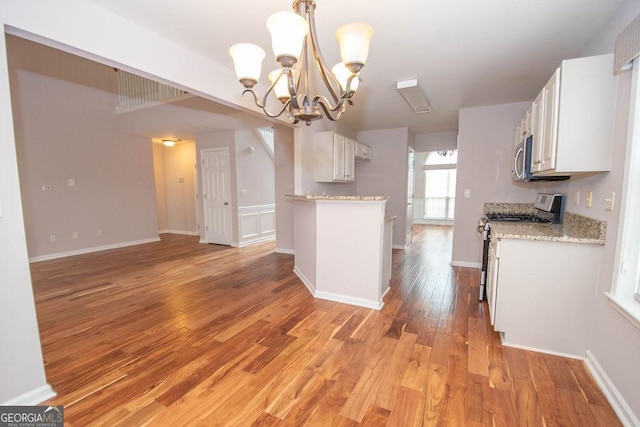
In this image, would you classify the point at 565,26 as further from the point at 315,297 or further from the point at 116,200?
the point at 116,200

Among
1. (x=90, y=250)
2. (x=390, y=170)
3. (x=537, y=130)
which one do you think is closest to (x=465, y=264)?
(x=390, y=170)

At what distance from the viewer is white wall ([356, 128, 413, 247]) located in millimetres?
5762

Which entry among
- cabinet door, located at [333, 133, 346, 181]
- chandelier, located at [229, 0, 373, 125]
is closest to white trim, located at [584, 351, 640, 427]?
chandelier, located at [229, 0, 373, 125]

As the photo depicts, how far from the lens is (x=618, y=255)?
5.65 feet

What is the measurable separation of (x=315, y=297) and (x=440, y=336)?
1371 millimetres

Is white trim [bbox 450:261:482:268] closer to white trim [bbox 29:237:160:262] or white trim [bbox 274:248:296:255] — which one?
white trim [bbox 274:248:296:255]

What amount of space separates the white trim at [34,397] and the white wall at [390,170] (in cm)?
531

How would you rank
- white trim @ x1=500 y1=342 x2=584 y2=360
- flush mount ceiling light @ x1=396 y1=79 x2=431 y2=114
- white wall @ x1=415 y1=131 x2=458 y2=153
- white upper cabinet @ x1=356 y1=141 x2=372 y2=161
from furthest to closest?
white wall @ x1=415 y1=131 x2=458 y2=153 < white upper cabinet @ x1=356 y1=141 x2=372 y2=161 < flush mount ceiling light @ x1=396 y1=79 x2=431 y2=114 < white trim @ x1=500 y1=342 x2=584 y2=360

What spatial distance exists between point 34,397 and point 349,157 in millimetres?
4596

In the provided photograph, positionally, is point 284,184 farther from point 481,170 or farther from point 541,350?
point 541,350

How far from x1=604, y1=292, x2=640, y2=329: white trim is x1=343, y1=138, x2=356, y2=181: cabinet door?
376cm

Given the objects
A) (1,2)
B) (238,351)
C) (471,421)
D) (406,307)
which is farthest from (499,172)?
(1,2)

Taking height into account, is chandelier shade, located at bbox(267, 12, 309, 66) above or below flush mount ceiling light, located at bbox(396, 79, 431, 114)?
below

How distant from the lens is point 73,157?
5289 millimetres
